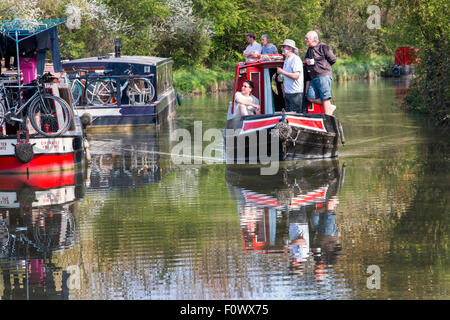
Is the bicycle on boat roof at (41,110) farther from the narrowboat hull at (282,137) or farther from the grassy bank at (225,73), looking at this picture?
the grassy bank at (225,73)

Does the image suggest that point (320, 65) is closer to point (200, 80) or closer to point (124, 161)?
point (124, 161)

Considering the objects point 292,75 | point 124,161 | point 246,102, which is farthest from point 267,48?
point 124,161

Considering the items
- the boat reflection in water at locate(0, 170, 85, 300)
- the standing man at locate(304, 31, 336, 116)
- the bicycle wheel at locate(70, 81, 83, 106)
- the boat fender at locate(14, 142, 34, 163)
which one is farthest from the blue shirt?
the bicycle wheel at locate(70, 81, 83, 106)

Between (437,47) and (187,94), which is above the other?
(437,47)

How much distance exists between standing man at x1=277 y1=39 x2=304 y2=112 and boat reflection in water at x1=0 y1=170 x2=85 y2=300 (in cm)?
394

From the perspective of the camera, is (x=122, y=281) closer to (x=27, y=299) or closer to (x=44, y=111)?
(x=27, y=299)

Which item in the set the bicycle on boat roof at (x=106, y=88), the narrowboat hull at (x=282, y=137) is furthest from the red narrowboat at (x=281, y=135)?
the bicycle on boat roof at (x=106, y=88)

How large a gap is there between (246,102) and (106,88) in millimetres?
9274

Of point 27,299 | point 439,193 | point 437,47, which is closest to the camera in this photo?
point 27,299

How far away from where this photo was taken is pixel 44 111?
14422mm

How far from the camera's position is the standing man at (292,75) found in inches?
580

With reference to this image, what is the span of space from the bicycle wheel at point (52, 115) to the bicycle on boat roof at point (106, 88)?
8782 mm

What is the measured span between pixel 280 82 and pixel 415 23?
840 cm
